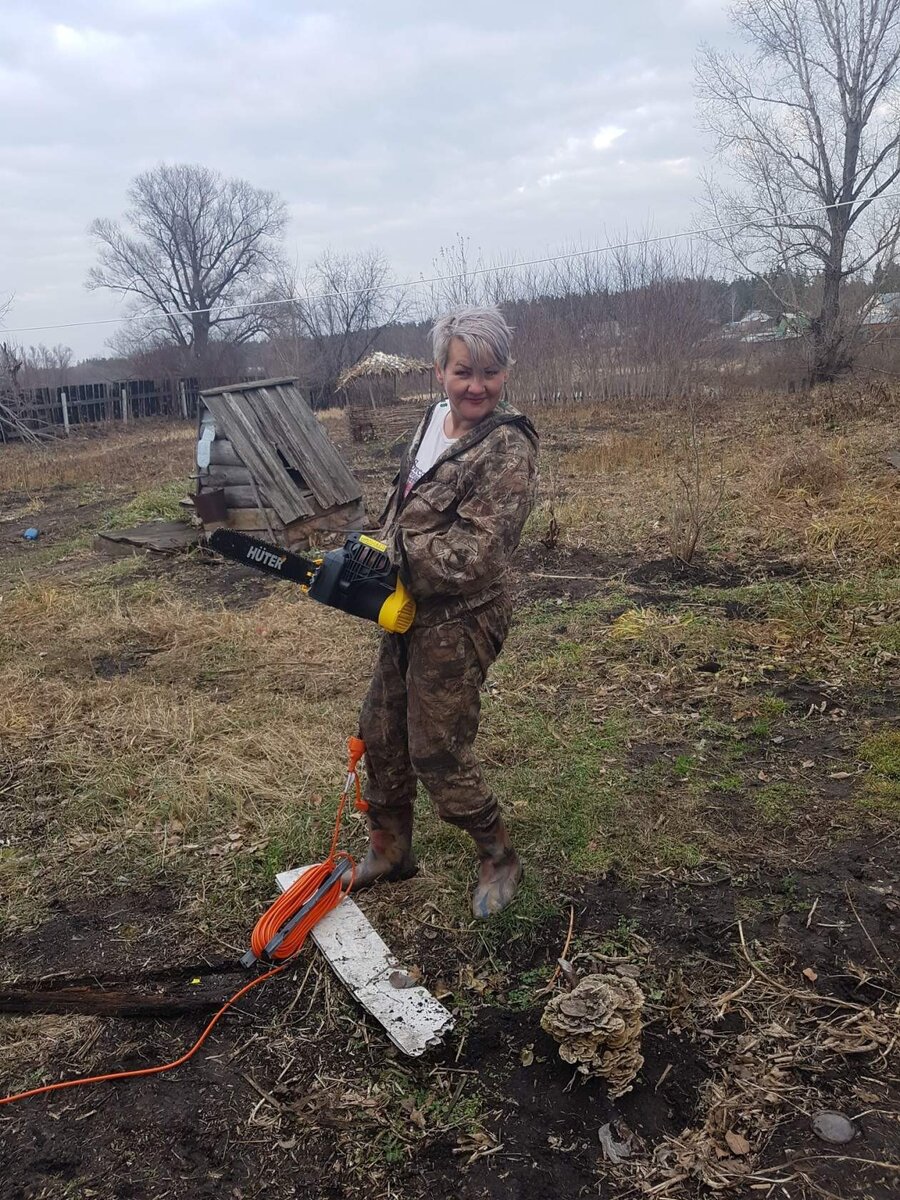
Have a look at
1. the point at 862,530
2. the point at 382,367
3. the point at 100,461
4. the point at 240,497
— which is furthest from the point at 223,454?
the point at 382,367

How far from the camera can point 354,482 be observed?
9680mm

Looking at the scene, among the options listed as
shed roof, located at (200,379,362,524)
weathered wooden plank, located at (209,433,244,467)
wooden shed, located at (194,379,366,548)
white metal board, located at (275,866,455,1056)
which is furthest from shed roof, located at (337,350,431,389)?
white metal board, located at (275,866,455,1056)

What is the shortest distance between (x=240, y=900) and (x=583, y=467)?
9.75 metres

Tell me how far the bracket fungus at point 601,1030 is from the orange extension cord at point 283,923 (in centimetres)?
92

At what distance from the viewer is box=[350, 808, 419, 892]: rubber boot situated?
3.02m

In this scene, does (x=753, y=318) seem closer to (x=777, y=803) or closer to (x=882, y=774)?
(x=882, y=774)

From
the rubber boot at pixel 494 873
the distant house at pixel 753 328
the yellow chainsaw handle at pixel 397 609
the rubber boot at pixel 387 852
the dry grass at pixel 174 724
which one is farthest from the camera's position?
the distant house at pixel 753 328

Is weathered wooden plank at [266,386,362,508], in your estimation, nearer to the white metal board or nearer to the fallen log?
the white metal board

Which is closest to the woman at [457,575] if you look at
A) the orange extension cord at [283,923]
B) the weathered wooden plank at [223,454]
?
the orange extension cord at [283,923]

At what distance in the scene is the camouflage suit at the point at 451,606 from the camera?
2330 millimetres

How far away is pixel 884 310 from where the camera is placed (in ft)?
55.0

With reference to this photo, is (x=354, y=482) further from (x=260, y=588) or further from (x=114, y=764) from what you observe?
(x=114, y=764)

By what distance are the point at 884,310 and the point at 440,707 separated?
17936 mm

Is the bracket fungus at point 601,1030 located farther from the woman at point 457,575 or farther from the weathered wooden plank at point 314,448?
the weathered wooden plank at point 314,448
